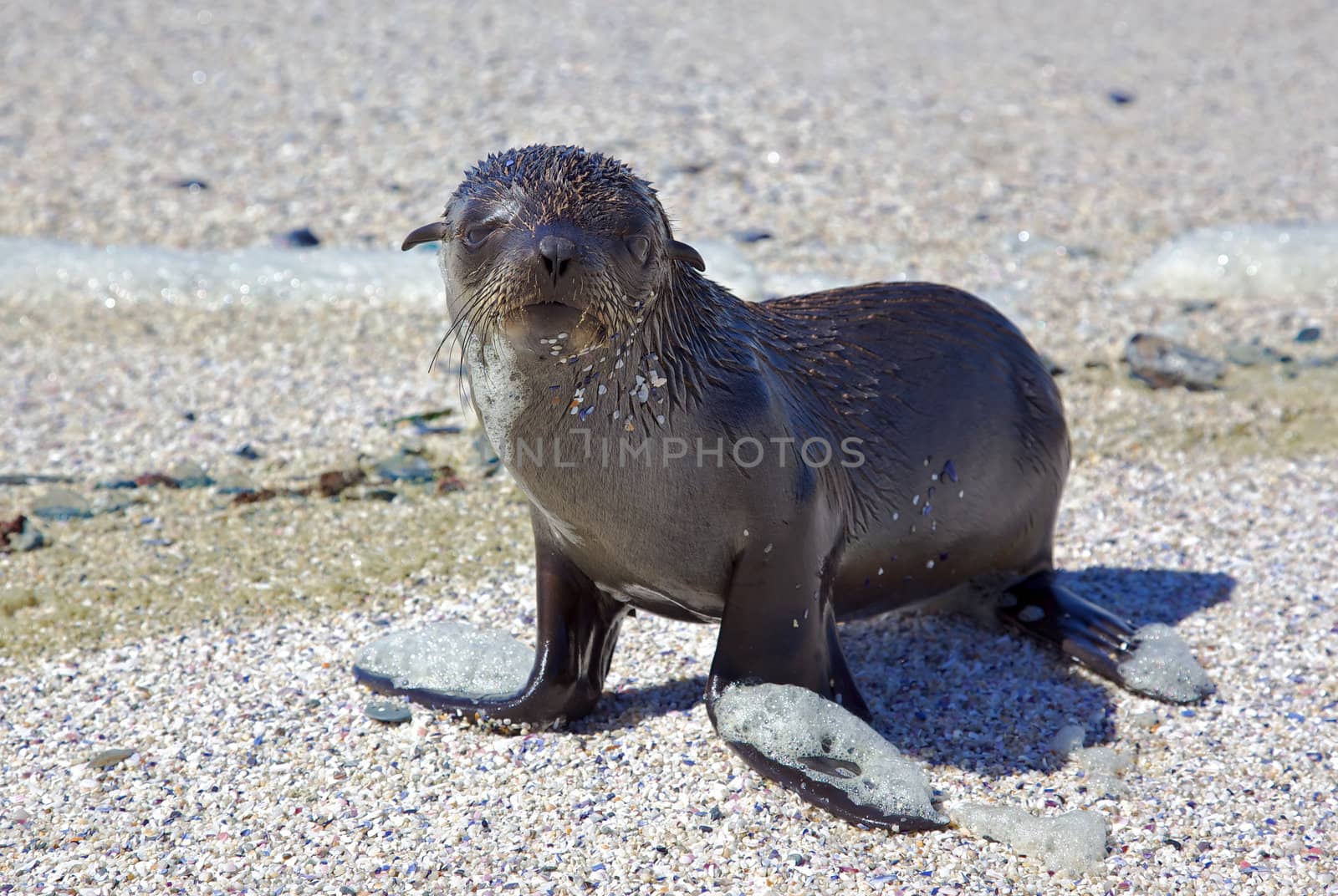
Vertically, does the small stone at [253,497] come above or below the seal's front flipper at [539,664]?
below

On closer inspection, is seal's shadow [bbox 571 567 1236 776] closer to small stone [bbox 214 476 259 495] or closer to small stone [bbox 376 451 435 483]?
small stone [bbox 376 451 435 483]

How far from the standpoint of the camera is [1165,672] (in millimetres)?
4352

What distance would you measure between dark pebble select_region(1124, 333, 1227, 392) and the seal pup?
2498 millimetres

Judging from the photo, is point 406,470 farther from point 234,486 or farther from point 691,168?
point 691,168

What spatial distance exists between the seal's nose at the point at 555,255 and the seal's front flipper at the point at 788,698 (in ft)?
3.19

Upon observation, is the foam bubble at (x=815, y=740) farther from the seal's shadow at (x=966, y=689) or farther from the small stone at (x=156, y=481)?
the small stone at (x=156, y=481)

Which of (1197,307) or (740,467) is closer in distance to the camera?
(740,467)

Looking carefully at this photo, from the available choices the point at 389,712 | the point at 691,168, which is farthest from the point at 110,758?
the point at 691,168

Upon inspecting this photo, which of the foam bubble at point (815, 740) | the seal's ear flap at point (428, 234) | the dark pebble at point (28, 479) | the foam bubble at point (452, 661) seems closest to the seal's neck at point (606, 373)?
the seal's ear flap at point (428, 234)

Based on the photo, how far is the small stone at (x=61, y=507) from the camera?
5.61 metres

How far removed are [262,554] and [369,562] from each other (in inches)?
16.7

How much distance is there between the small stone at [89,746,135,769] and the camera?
394cm

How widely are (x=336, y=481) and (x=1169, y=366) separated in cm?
390

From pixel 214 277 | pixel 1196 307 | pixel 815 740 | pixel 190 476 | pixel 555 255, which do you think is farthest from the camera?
pixel 214 277
